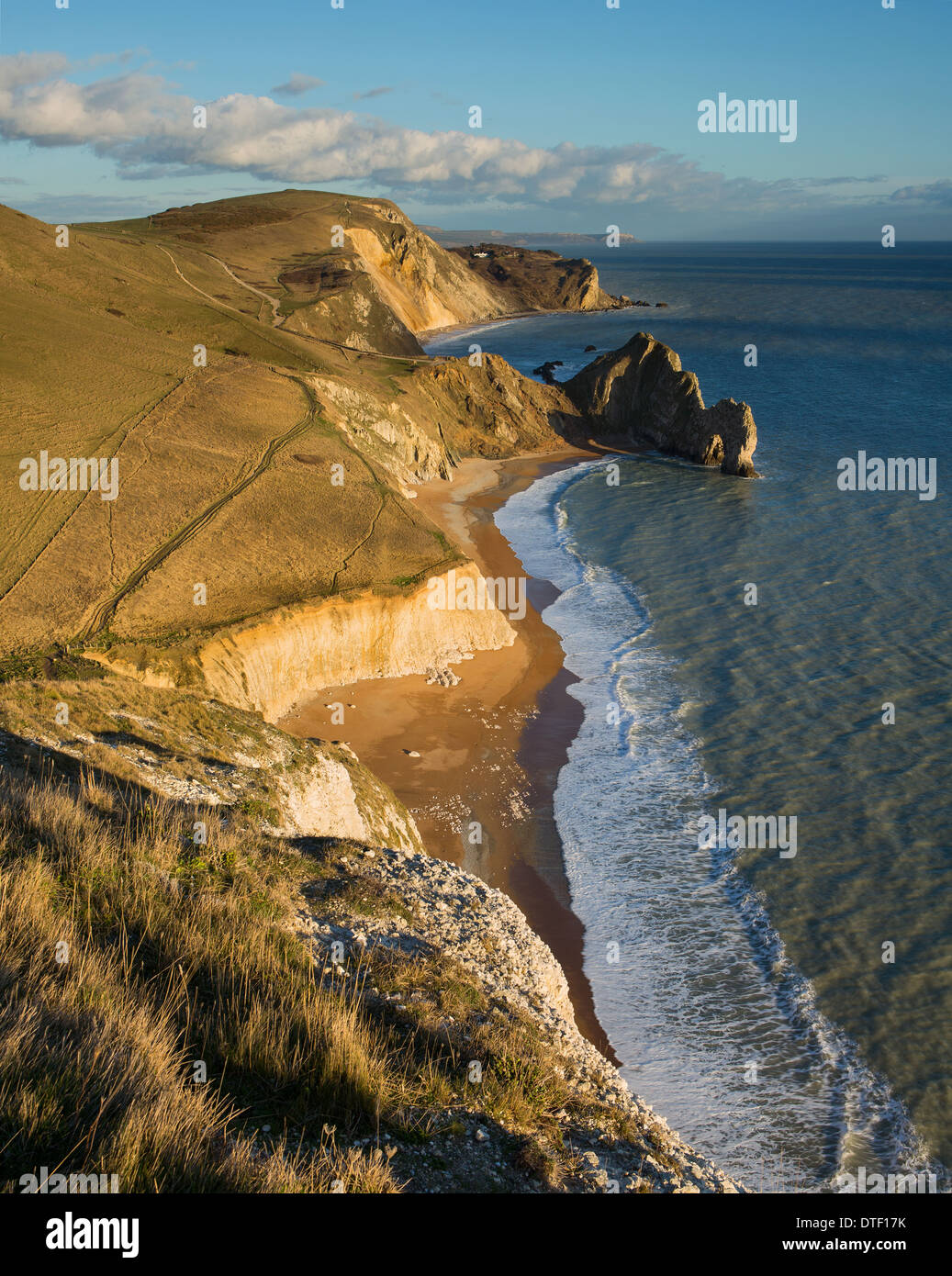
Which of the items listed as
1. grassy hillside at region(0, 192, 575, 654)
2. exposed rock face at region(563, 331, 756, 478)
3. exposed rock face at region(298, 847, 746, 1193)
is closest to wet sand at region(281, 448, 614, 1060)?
exposed rock face at region(298, 847, 746, 1193)

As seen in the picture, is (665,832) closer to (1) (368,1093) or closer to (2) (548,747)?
(2) (548,747)

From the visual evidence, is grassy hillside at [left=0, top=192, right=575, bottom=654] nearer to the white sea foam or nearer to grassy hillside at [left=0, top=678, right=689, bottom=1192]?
the white sea foam

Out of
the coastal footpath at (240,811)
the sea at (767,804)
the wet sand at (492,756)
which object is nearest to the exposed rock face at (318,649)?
the coastal footpath at (240,811)

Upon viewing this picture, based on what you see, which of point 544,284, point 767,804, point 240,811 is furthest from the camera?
point 544,284

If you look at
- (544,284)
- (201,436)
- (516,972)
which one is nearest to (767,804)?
(516,972)

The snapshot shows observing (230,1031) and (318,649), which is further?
(318,649)

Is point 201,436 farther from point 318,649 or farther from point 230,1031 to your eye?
point 230,1031

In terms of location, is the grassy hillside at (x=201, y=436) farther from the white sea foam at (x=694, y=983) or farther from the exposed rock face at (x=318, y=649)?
the white sea foam at (x=694, y=983)
